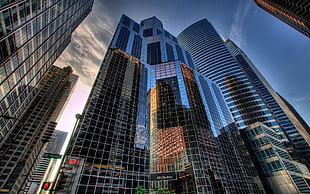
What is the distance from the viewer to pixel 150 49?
99.9 metres

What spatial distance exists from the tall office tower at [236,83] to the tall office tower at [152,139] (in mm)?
23186

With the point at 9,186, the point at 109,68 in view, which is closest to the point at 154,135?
the point at 109,68

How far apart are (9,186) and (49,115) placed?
4341cm

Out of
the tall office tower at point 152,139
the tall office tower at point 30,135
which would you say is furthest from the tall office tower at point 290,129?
the tall office tower at point 30,135

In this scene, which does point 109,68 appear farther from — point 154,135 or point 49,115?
point 49,115

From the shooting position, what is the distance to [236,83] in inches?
3688

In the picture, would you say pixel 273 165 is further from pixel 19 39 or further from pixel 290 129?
pixel 19 39

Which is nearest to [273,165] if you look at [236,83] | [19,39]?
[236,83]

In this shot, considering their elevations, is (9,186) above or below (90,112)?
below

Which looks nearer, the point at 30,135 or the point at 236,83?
the point at 30,135

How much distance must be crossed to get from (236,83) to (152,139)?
73.8 m

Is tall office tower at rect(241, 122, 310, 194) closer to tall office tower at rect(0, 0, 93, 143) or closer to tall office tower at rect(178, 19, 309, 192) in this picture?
tall office tower at rect(178, 19, 309, 192)

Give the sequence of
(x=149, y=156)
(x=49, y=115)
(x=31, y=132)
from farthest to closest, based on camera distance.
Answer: (x=49, y=115) → (x=31, y=132) → (x=149, y=156)

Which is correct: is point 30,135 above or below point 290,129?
above
